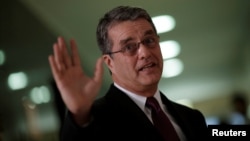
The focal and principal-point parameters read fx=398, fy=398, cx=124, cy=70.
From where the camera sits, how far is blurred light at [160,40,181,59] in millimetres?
1337

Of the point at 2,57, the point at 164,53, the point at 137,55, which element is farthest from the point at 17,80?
the point at 137,55

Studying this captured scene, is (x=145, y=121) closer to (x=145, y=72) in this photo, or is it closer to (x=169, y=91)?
(x=145, y=72)

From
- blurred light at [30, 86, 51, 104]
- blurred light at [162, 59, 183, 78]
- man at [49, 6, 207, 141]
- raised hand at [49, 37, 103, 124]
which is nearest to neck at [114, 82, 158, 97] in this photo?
man at [49, 6, 207, 141]

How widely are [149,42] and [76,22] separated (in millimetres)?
506

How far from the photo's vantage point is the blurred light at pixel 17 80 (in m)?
1.40

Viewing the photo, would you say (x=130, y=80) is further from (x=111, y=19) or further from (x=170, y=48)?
(x=170, y=48)

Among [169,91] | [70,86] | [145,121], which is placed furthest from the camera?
[169,91]

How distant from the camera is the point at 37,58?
1.41 metres

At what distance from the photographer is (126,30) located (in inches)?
36.8

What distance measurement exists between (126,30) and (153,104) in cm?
20

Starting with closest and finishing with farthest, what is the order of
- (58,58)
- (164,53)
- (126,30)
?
(58,58) < (126,30) < (164,53)

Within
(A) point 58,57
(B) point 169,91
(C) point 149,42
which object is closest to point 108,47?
(C) point 149,42

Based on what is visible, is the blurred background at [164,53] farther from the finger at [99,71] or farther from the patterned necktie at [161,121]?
the finger at [99,71]

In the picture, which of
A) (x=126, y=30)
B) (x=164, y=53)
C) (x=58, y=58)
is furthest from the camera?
(x=164, y=53)
